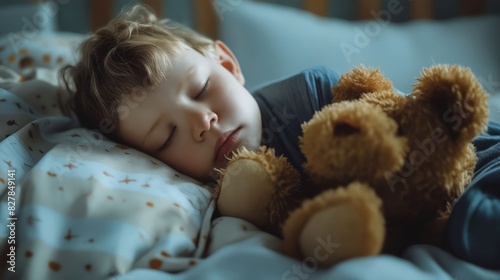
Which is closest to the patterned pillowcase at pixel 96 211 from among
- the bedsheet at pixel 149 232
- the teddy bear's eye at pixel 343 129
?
the bedsheet at pixel 149 232

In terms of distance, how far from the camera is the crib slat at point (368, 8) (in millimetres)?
1692

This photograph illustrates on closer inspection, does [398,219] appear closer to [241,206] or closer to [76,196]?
[241,206]

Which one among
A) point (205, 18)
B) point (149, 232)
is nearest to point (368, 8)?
point (205, 18)

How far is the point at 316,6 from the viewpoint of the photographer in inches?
67.5

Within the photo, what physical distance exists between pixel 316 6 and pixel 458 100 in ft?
3.94

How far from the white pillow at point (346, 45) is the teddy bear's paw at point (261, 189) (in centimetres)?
66

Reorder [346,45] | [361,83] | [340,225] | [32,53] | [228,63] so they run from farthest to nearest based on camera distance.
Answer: [346,45] < [32,53] < [228,63] < [361,83] < [340,225]

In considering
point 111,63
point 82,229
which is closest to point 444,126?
point 82,229

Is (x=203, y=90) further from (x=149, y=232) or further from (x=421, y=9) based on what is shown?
(x=421, y=9)

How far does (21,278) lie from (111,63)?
0.44 meters

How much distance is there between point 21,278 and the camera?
0.62 m

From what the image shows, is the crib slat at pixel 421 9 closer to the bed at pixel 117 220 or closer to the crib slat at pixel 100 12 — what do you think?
the bed at pixel 117 220

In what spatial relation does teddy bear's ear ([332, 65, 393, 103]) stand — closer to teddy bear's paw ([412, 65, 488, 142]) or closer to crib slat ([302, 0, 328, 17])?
teddy bear's paw ([412, 65, 488, 142])

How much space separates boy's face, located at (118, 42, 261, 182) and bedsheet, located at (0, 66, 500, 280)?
0.16ft
